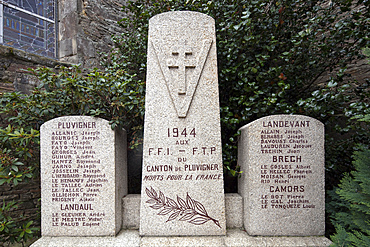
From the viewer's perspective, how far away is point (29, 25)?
14.1ft

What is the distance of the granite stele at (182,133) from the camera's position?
2256 millimetres

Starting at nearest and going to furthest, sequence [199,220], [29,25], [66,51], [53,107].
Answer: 1. [199,220]
2. [53,107]
3. [29,25]
4. [66,51]

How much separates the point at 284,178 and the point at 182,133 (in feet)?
4.10

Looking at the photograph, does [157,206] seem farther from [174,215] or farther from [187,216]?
[187,216]

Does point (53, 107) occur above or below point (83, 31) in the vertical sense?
below

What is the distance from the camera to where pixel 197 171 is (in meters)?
2.31

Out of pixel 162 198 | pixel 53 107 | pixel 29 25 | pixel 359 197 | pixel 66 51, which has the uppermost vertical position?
pixel 29 25

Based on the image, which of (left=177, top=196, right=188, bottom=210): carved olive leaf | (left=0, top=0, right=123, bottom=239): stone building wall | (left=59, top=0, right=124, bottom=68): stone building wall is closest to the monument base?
(left=177, top=196, right=188, bottom=210): carved olive leaf

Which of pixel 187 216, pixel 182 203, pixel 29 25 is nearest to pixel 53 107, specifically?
pixel 182 203

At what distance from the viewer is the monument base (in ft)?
6.81

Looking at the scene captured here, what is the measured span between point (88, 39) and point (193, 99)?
12.0ft

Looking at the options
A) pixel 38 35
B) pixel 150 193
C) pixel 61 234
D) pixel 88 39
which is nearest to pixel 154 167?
pixel 150 193

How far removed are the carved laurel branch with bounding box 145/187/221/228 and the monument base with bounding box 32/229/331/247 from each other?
18cm

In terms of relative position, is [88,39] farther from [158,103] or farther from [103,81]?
[158,103]
